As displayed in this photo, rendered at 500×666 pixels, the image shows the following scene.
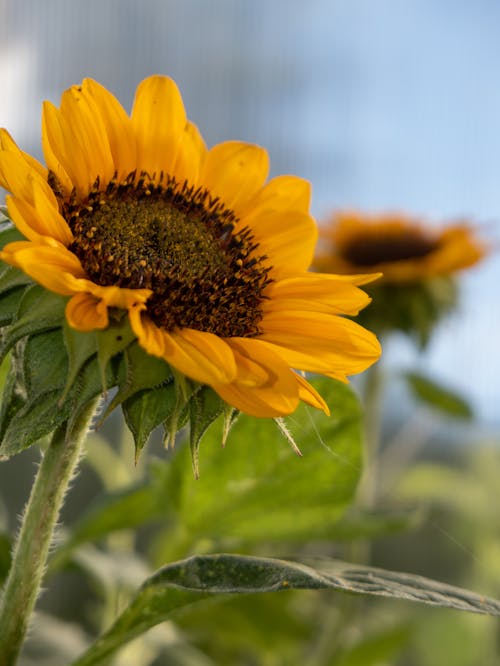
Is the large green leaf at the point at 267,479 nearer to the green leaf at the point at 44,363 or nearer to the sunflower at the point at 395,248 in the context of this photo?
the green leaf at the point at 44,363

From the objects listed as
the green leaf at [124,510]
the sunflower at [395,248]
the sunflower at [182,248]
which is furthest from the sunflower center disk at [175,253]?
the sunflower at [395,248]

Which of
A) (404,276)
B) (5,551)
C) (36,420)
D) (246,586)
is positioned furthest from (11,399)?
(404,276)

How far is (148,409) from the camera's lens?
40cm

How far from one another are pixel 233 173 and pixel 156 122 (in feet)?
0.15

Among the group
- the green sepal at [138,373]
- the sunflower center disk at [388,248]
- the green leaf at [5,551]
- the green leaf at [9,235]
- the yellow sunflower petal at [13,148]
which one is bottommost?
the green leaf at [5,551]

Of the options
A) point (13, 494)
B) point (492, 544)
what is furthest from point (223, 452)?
point (13, 494)

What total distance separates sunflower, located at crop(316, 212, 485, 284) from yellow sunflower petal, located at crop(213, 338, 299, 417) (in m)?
0.67

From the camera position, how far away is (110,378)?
39cm

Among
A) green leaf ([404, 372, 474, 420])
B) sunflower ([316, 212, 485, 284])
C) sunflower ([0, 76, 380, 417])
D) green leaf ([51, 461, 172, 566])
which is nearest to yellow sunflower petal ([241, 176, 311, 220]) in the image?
sunflower ([0, 76, 380, 417])

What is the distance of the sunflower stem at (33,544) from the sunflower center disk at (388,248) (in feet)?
2.60

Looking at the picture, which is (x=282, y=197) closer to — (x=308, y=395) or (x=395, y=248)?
(x=308, y=395)

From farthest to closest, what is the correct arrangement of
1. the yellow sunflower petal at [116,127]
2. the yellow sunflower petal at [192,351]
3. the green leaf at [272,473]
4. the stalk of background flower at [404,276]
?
the stalk of background flower at [404,276]
the green leaf at [272,473]
the yellow sunflower petal at [116,127]
the yellow sunflower petal at [192,351]

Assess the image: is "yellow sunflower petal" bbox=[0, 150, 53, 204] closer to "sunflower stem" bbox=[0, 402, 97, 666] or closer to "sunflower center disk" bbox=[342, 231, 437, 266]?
"sunflower stem" bbox=[0, 402, 97, 666]

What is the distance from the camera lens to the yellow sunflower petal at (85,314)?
1.22 ft
